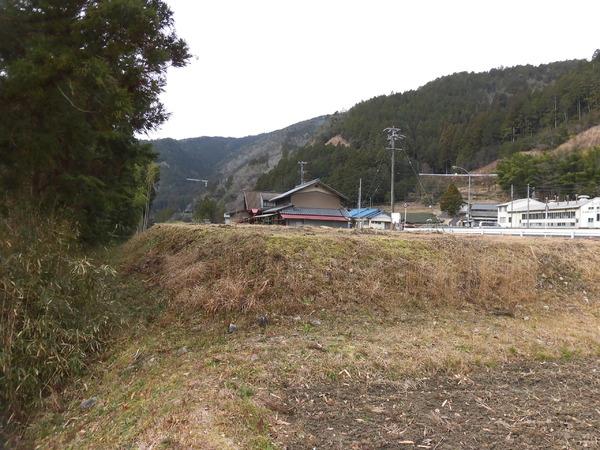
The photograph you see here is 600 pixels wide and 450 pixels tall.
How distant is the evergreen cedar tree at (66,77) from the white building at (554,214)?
40.2 metres

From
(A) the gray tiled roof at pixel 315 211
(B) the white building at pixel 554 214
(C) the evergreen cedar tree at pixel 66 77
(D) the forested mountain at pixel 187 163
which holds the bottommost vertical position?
(B) the white building at pixel 554 214

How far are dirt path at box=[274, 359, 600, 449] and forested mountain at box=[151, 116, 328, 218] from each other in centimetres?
5990

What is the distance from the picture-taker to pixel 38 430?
405 centimetres

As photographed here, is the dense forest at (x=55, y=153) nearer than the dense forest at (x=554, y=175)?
Yes

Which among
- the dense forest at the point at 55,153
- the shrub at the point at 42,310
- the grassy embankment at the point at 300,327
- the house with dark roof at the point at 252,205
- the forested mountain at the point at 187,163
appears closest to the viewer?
the grassy embankment at the point at 300,327

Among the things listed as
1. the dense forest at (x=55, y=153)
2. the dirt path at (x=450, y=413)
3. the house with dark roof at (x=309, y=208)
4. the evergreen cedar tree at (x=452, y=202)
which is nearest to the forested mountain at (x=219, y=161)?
the house with dark roof at (x=309, y=208)

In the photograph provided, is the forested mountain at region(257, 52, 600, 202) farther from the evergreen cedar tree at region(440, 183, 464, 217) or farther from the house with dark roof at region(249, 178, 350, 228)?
the house with dark roof at region(249, 178, 350, 228)

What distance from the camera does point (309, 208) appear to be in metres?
30.5

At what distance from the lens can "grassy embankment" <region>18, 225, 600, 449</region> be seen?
3.64 m

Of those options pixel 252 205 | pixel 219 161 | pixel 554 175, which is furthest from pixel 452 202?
pixel 219 161

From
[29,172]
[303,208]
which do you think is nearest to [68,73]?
[29,172]

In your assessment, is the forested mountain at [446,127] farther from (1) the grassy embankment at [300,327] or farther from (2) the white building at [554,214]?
(1) the grassy embankment at [300,327]

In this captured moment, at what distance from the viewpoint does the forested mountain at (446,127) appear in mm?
69438

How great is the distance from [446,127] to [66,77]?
94417 millimetres
